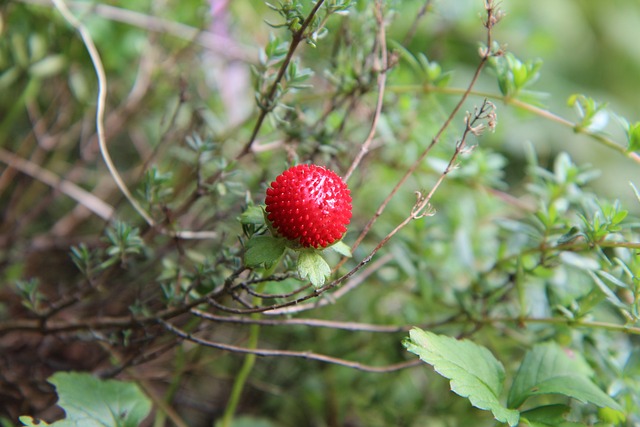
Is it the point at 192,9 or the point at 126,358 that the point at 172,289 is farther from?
the point at 192,9

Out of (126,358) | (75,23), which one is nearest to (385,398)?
(126,358)

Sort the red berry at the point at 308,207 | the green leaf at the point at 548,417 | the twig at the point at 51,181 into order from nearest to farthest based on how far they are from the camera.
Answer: the red berry at the point at 308,207
the green leaf at the point at 548,417
the twig at the point at 51,181

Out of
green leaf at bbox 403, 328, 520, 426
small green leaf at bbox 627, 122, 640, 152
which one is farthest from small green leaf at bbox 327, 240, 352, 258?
small green leaf at bbox 627, 122, 640, 152

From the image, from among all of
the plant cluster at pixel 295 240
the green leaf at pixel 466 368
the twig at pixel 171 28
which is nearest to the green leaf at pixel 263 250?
the plant cluster at pixel 295 240

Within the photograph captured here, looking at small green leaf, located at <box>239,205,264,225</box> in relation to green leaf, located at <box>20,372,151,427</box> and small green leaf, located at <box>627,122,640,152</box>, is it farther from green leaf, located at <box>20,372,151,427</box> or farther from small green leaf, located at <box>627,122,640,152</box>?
small green leaf, located at <box>627,122,640,152</box>

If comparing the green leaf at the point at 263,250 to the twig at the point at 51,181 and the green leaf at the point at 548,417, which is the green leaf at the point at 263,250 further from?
the twig at the point at 51,181

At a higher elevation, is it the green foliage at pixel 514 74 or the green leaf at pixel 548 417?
the green foliage at pixel 514 74

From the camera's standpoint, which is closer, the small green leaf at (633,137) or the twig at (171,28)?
the small green leaf at (633,137)
